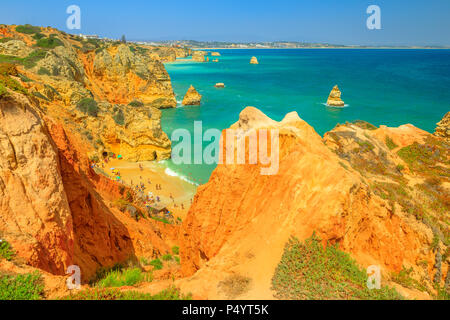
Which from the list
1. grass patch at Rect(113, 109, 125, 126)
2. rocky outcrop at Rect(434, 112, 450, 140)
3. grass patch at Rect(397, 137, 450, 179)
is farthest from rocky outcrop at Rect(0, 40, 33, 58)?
rocky outcrop at Rect(434, 112, 450, 140)

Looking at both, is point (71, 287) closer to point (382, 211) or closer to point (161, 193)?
point (382, 211)

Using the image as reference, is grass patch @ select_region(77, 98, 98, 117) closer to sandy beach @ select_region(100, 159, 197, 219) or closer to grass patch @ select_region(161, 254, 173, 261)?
sandy beach @ select_region(100, 159, 197, 219)

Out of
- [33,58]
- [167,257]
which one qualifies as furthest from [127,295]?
→ [33,58]

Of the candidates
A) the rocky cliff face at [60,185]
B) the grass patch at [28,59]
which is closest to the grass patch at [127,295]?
the rocky cliff face at [60,185]

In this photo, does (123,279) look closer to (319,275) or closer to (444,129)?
(319,275)

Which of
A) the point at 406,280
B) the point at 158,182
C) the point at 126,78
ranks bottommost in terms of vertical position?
the point at 158,182

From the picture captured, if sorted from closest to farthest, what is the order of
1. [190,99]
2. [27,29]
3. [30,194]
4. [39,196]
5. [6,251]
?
[6,251] < [30,194] < [39,196] < [27,29] < [190,99]
